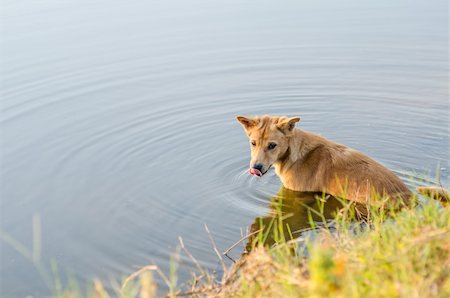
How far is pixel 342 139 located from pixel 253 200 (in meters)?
2.43

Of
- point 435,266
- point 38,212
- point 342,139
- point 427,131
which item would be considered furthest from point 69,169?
point 435,266

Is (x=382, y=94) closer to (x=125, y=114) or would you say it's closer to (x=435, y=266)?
(x=125, y=114)

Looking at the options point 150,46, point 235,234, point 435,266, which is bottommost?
point 235,234

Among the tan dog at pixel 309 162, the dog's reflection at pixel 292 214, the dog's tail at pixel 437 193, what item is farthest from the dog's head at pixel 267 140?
the dog's tail at pixel 437 193

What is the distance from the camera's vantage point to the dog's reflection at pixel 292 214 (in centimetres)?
744

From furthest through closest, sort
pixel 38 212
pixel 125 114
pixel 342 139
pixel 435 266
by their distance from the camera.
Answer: pixel 125 114
pixel 342 139
pixel 38 212
pixel 435 266

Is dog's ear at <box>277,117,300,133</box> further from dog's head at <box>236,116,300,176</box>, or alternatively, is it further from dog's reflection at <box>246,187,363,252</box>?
dog's reflection at <box>246,187,363,252</box>

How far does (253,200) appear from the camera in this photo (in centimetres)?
834

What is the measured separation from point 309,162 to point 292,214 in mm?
745

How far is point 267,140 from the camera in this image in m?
8.09

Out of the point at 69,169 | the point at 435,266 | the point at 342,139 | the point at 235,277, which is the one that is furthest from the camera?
the point at 342,139

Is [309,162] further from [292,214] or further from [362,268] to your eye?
[362,268]

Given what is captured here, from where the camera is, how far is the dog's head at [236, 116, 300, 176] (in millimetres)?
8078

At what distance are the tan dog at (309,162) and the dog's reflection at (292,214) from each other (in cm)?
12
